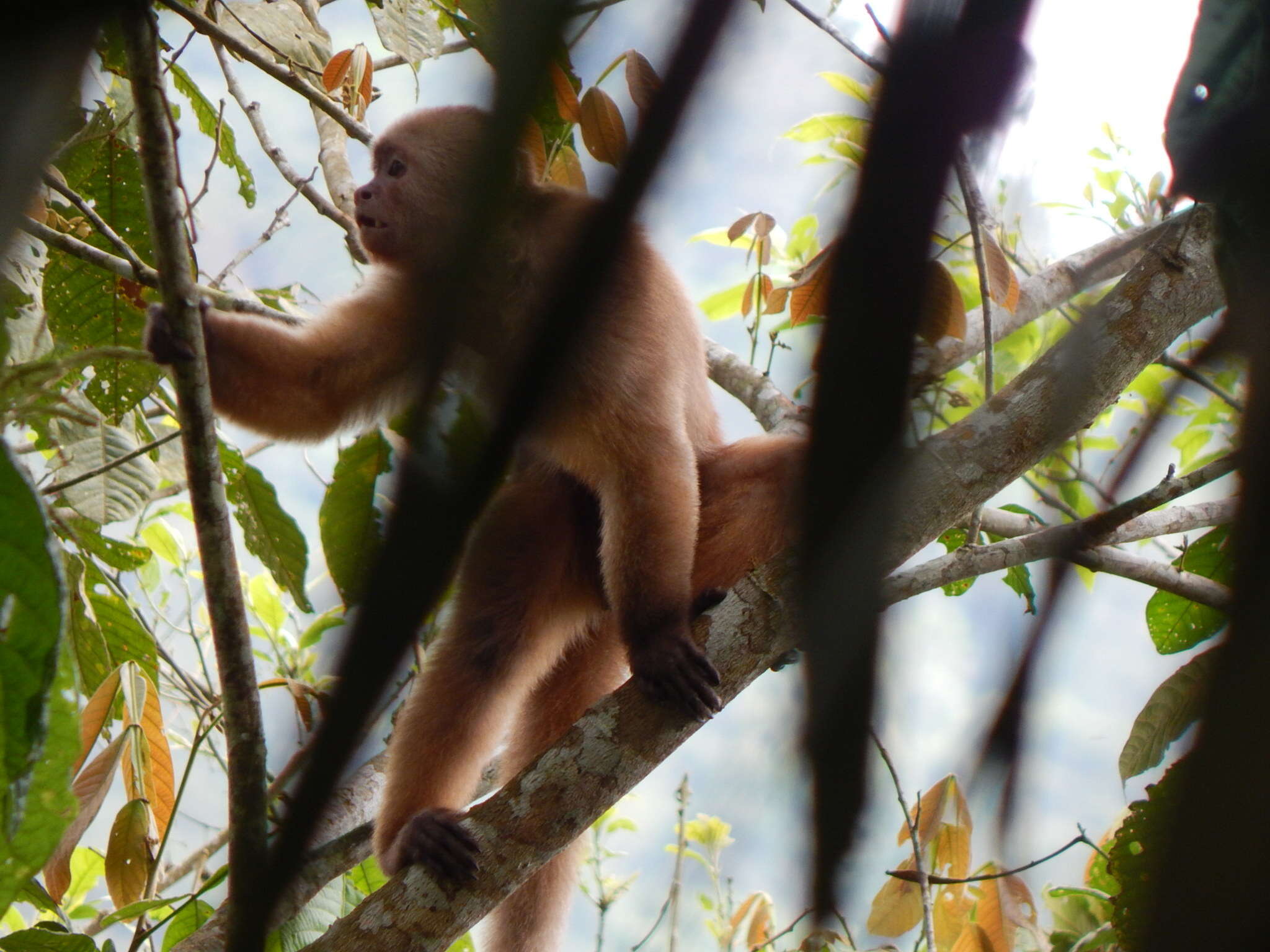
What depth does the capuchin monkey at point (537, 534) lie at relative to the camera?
1.87m

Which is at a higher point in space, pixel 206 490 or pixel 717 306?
pixel 206 490

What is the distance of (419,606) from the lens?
0.53 m

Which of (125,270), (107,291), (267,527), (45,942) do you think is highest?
(107,291)

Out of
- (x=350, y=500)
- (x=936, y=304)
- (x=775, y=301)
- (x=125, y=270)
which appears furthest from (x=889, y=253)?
(x=775, y=301)

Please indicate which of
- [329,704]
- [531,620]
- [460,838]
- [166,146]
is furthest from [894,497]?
[531,620]

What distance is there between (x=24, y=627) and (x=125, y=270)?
145 cm

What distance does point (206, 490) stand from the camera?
122cm

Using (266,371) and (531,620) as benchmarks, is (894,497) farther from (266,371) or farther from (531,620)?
(266,371)

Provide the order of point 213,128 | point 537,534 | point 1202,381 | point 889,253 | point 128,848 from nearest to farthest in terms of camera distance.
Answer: point 889,253 < point 1202,381 < point 128,848 < point 537,534 < point 213,128

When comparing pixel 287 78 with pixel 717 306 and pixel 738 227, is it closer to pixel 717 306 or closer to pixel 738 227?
pixel 738 227

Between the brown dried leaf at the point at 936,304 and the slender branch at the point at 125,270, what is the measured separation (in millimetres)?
810

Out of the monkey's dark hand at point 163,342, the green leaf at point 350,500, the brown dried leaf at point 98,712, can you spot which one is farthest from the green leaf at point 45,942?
the monkey's dark hand at point 163,342

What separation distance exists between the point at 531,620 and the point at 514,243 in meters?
1.72

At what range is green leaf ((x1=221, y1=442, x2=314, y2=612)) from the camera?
202 centimetres
